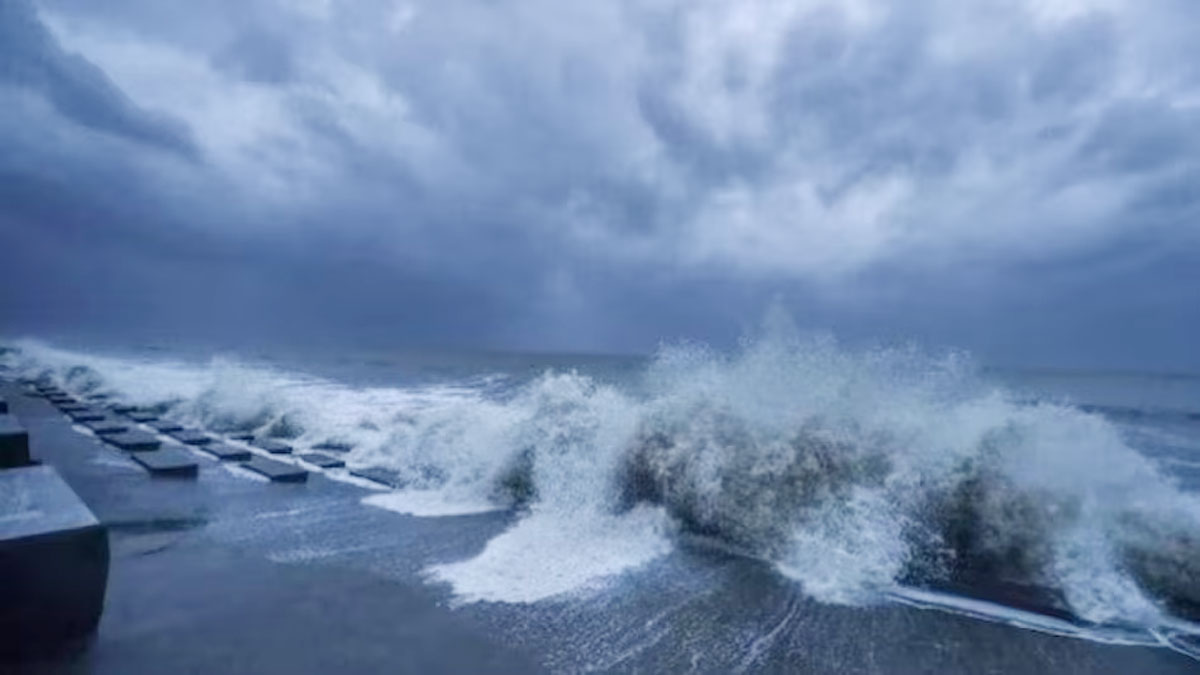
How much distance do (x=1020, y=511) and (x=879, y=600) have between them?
6.66 feet

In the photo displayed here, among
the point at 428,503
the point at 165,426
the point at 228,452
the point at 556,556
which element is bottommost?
the point at 556,556

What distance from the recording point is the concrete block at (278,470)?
8836 mm

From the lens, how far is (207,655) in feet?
12.6

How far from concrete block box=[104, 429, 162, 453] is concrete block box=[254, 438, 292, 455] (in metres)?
1.57

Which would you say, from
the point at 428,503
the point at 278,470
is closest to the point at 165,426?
the point at 278,470

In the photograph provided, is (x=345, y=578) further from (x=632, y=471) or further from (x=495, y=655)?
(x=632, y=471)

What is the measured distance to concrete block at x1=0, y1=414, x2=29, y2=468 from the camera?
20.4 ft

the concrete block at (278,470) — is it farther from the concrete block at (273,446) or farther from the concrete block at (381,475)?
the concrete block at (273,446)

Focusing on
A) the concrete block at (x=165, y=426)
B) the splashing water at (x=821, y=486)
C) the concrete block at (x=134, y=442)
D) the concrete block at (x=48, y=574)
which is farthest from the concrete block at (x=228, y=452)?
the concrete block at (x=48, y=574)

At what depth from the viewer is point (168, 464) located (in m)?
8.87

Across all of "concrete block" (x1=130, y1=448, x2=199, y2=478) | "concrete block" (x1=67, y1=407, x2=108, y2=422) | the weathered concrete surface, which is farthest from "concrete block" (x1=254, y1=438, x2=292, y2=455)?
"concrete block" (x1=67, y1=407, x2=108, y2=422)

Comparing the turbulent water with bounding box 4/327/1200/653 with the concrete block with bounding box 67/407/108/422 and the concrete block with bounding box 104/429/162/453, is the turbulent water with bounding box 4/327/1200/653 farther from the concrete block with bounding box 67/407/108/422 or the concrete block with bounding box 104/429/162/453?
the concrete block with bounding box 67/407/108/422

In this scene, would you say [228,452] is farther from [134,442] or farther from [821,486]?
[821,486]

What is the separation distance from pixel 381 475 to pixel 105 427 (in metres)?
6.60
